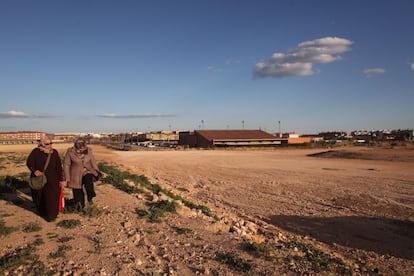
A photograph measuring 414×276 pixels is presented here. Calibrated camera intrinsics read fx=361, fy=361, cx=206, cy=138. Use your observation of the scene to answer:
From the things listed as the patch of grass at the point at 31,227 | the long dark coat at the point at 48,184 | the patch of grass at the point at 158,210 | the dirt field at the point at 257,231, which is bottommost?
the dirt field at the point at 257,231

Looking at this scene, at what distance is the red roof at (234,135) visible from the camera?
72.6 meters

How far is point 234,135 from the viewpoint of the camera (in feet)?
248

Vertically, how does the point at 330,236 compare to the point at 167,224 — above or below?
below

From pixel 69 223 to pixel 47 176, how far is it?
112 centimetres

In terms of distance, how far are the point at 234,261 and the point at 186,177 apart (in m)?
15.8

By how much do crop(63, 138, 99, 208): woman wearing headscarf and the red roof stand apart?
62208mm

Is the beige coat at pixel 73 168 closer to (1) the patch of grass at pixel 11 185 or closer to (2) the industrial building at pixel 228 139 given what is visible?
(1) the patch of grass at pixel 11 185

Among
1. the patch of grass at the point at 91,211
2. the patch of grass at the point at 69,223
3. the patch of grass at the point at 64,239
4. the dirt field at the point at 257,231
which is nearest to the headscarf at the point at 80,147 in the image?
the patch of grass at the point at 91,211

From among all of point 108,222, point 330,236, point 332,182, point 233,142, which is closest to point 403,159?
point 332,182

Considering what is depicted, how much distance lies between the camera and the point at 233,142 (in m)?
71.9

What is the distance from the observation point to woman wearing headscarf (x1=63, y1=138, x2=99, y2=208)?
281 inches

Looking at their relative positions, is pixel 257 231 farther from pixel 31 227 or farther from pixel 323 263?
pixel 31 227

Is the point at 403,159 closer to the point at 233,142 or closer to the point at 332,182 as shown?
the point at 332,182

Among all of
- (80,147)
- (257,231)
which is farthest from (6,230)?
(257,231)
